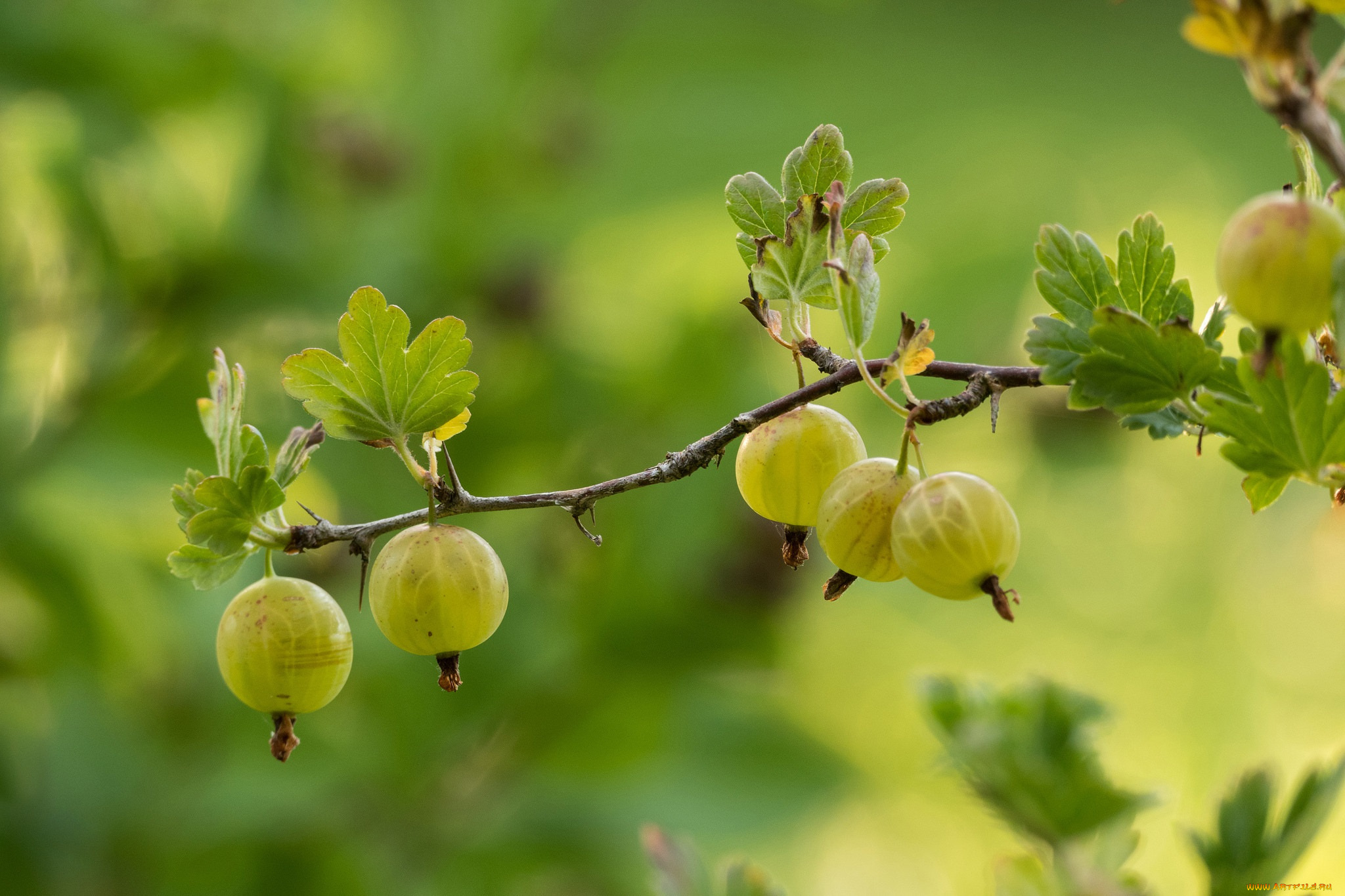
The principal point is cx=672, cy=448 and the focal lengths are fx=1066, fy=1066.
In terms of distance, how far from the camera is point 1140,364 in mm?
262

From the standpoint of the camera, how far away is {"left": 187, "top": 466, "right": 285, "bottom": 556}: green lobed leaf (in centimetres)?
27

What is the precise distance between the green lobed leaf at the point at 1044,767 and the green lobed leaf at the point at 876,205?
0.14 m

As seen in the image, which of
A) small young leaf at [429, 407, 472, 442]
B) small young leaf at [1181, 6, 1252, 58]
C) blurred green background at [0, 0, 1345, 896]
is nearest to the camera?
small young leaf at [1181, 6, 1252, 58]

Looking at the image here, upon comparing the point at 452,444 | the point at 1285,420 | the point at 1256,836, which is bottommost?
the point at 1256,836

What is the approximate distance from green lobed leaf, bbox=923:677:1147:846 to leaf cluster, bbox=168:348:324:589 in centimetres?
19

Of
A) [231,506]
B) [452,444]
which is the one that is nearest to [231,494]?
[231,506]

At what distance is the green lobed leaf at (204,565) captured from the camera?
0.94 feet

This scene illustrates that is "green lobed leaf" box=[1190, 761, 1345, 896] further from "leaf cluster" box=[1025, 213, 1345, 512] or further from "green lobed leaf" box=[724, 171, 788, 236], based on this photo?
"green lobed leaf" box=[724, 171, 788, 236]

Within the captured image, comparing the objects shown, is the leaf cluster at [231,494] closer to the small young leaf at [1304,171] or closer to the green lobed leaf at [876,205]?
the green lobed leaf at [876,205]

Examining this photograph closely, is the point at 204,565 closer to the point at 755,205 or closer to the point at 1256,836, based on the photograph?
the point at 755,205

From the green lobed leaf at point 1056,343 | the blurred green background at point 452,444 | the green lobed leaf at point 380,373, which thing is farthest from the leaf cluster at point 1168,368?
the blurred green background at point 452,444

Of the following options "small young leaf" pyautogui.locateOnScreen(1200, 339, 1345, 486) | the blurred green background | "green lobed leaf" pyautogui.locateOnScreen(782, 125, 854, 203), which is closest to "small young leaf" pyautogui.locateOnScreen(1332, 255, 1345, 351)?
"small young leaf" pyautogui.locateOnScreen(1200, 339, 1345, 486)

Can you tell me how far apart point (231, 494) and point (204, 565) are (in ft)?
0.09

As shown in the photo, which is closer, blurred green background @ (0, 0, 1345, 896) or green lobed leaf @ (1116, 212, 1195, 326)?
green lobed leaf @ (1116, 212, 1195, 326)
